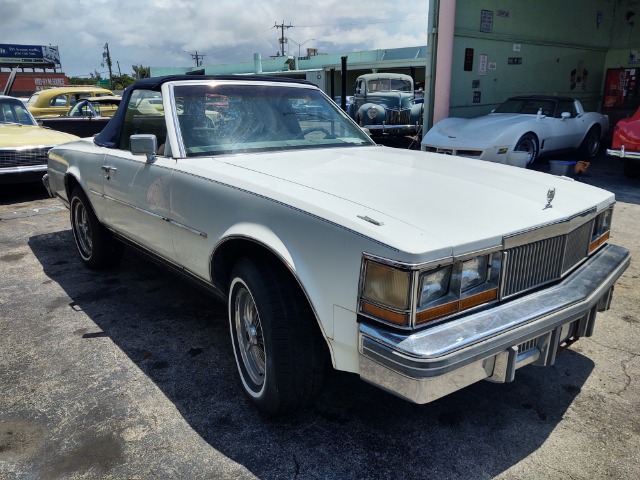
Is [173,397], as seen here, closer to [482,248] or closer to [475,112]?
[482,248]

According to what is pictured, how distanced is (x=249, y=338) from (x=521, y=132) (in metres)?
7.66

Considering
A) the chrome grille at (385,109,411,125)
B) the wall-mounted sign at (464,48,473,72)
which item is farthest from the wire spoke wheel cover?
the chrome grille at (385,109,411,125)

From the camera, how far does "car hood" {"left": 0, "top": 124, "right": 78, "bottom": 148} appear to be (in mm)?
7555

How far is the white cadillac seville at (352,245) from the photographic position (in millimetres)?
1912

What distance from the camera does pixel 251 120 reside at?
3.31m

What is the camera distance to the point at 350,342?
6.56 feet

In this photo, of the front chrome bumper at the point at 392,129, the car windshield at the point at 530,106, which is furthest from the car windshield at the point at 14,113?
the car windshield at the point at 530,106

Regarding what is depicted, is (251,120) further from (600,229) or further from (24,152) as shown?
(24,152)

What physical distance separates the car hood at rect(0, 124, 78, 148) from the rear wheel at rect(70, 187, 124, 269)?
3680mm

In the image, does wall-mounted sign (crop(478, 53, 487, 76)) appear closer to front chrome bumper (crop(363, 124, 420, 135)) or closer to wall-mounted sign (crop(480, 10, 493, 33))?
wall-mounted sign (crop(480, 10, 493, 33))

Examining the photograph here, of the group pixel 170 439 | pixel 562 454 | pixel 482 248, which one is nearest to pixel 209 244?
pixel 170 439

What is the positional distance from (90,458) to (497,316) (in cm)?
188

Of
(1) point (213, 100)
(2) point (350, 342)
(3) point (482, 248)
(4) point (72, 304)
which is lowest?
(4) point (72, 304)

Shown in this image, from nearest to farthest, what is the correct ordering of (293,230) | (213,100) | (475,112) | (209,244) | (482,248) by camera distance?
(482,248), (293,230), (209,244), (213,100), (475,112)
